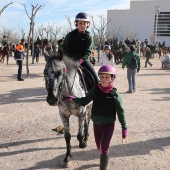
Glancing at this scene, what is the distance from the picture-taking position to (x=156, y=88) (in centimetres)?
1108

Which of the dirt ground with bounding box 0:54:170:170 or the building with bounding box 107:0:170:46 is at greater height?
the building with bounding box 107:0:170:46

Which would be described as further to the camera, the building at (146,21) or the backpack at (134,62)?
the building at (146,21)

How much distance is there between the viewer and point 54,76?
3.33m

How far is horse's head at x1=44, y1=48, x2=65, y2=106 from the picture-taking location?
3275 mm

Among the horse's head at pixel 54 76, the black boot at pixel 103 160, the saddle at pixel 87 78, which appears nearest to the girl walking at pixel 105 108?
the black boot at pixel 103 160

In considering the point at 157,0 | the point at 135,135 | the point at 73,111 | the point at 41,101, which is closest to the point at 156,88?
the point at 41,101

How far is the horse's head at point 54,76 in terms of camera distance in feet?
10.7

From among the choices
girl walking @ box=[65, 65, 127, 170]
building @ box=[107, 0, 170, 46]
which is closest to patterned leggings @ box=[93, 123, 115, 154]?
girl walking @ box=[65, 65, 127, 170]

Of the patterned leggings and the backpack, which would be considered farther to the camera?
the backpack

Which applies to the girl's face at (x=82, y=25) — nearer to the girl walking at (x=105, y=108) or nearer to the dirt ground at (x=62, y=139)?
the girl walking at (x=105, y=108)

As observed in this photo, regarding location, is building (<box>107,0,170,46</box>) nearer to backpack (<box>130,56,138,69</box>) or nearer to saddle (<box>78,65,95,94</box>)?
backpack (<box>130,56,138,69</box>)

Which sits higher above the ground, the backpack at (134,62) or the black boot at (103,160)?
the backpack at (134,62)

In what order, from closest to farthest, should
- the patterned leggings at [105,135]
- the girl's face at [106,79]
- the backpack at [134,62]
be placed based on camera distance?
the girl's face at [106,79] → the patterned leggings at [105,135] → the backpack at [134,62]

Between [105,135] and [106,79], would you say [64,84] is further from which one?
[105,135]
